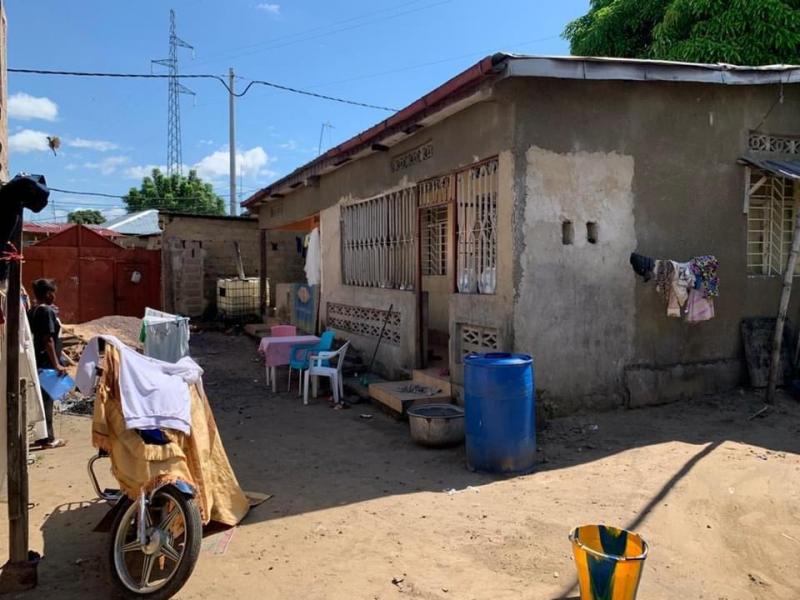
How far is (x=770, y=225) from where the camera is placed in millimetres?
7688

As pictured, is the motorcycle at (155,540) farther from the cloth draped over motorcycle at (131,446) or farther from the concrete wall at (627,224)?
the concrete wall at (627,224)

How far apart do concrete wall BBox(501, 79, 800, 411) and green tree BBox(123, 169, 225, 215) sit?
1276 inches

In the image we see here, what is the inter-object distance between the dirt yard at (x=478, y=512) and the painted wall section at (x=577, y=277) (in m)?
0.54

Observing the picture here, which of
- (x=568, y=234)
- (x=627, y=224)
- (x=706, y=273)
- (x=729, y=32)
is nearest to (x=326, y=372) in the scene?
(x=568, y=234)

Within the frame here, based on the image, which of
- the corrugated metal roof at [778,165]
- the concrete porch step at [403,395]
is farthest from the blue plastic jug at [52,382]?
the corrugated metal roof at [778,165]

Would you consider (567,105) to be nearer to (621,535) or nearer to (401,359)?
(401,359)

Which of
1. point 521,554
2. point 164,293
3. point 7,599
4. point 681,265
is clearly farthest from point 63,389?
point 164,293

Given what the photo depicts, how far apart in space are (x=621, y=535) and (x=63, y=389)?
5480 mm

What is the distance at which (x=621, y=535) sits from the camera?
3090mm

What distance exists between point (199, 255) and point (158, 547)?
14547 mm

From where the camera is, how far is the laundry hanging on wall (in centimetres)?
658

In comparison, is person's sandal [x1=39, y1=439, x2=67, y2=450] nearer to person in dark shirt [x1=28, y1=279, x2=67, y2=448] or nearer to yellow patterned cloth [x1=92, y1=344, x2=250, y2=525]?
person in dark shirt [x1=28, y1=279, x2=67, y2=448]

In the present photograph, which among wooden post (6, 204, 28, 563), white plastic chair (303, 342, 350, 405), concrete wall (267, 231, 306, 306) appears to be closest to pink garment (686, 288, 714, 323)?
white plastic chair (303, 342, 350, 405)

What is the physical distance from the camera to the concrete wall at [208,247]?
54.4 ft
